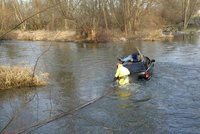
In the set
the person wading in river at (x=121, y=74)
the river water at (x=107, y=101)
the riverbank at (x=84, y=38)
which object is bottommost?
the river water at (x=107, y=101)

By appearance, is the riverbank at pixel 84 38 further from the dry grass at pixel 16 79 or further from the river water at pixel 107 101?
the dry grass at pixel 16 79

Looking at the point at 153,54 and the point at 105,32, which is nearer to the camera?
the point at 153,54

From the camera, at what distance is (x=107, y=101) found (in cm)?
1415

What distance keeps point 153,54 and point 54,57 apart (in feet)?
25.8

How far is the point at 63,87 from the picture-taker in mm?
17328

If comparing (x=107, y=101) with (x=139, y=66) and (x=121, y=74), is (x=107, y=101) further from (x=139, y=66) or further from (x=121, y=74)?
(x=139, y=66)

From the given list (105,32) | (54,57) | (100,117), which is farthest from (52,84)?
(105,32)

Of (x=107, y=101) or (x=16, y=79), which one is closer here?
(x=107, y=101)

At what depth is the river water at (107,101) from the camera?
36.8 ft

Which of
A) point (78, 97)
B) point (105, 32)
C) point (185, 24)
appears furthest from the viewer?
point (185, 24)

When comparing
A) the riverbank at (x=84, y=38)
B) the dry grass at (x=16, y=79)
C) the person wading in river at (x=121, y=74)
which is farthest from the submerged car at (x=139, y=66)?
the riverbank at (x=84, y=38)

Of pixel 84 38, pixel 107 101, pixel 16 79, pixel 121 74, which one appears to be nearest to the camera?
pixel 107 101

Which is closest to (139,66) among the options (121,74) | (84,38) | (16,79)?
(121,74)

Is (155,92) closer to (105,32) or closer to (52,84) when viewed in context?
(52,84)
